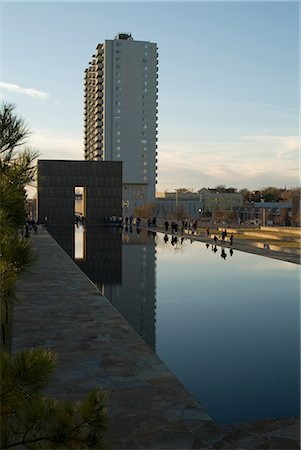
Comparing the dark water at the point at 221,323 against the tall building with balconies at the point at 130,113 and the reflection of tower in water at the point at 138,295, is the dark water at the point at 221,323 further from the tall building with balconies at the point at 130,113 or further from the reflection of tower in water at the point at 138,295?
the tall building with balconies at the point at 130,113

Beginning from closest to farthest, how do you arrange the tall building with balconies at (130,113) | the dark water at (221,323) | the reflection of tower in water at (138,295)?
the dark water at (221,323)
the reflection of tower in water at (138,295)
the tall building with balconies at (130,113)

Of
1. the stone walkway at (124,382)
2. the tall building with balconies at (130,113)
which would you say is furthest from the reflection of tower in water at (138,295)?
the tall building with balconies at (130,113)

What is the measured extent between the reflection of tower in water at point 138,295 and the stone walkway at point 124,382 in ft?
1.75

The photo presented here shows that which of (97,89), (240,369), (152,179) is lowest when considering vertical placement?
(240,369)

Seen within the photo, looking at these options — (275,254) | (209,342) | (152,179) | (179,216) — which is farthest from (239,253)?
(152,179)

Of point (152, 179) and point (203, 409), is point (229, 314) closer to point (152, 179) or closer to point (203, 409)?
point (203, 409)

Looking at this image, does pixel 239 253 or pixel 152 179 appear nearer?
pixel 239 253

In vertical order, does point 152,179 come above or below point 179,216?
above

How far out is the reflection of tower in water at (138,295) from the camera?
11445mm

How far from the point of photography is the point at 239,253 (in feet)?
95.5

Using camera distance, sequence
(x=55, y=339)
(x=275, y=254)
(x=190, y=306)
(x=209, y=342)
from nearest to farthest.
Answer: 1. (x=55, y=339)
2. (x=209, y=342)
3. (x=190, y=306)
4. (x=275, y=254)

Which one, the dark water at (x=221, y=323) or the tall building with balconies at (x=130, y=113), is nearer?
the dark water at (x=221, y=323)

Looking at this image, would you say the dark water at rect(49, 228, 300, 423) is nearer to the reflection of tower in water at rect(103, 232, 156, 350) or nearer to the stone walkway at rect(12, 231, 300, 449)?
the reflection of tower in water at rect(103, 232, 156, 350)

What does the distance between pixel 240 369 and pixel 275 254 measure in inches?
806
